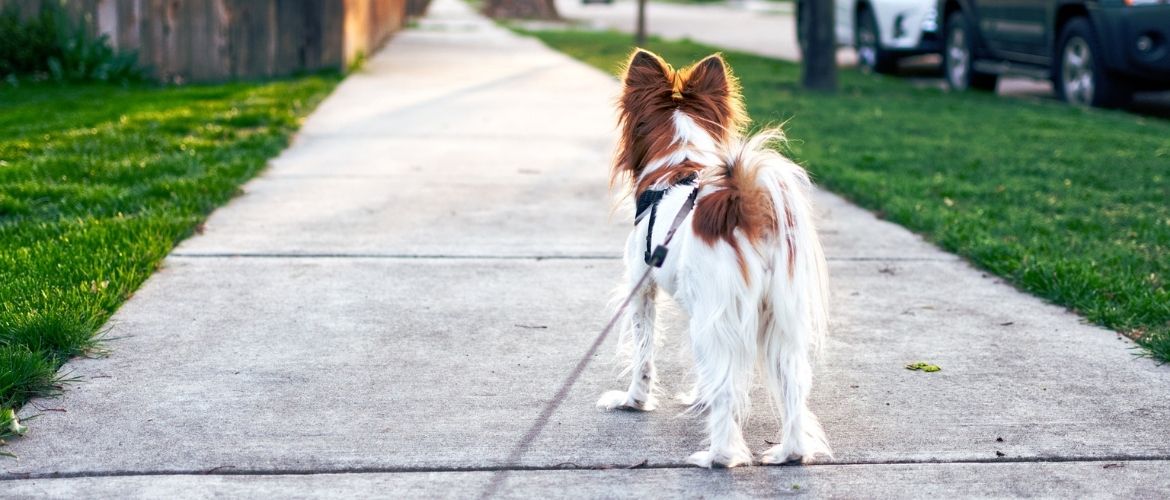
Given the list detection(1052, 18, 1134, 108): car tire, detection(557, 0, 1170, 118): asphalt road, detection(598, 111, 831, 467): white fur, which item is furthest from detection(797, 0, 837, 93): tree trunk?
detection(598, 111, 831, 467): white fur

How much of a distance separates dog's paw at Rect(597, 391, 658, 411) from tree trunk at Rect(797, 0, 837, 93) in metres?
10.8

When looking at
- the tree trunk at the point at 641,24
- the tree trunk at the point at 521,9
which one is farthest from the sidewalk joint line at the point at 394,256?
the tree trunk at the point at 521,9

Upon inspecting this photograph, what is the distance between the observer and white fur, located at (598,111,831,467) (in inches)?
140

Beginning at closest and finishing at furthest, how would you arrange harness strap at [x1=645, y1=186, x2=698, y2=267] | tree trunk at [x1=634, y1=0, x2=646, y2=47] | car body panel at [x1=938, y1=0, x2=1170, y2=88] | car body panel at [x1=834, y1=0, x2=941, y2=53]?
harness strap at [x1=645, y1=186, x2=698, y2=267] < car body panel at [x1=938, y1=0, x2=1170, y2=88] < car body panel at [x1=834, y1=0, x2=941, y2=53] < tree trunk at [x1=634, y1=0, x2=646, y2=47]

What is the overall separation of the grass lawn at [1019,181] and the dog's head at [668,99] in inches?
81.7

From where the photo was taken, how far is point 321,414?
13.5 ft

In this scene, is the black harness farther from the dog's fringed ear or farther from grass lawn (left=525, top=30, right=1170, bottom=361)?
grass lawn (left=525, top=30, right=1170, bottom=361)

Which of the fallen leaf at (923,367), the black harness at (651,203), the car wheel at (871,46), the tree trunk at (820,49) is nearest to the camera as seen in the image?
the black harness at (651,203)

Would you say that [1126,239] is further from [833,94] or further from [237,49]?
[237,49]

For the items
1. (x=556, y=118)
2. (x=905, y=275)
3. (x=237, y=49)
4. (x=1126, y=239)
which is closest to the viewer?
(x=905, y=275)

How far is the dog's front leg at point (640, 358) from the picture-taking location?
13.8ft

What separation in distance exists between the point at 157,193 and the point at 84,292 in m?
2.44

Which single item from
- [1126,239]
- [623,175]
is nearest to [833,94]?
[1126,239]

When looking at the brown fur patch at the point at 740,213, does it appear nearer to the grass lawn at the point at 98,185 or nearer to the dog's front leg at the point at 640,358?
the dog's front leg at the point at 640,358
